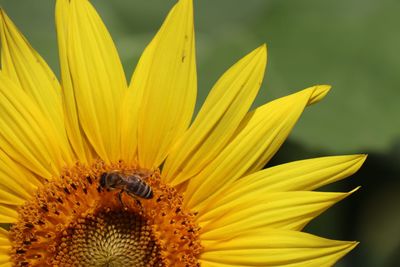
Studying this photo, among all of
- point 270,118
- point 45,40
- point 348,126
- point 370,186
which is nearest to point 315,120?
point 348,126

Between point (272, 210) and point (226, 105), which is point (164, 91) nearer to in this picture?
point (226, 105)

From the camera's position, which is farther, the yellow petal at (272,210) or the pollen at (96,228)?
the pollen at (96,228)

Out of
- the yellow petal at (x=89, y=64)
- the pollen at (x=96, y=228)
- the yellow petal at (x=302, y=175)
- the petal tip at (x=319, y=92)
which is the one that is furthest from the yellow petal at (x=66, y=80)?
the petal tip at (x=319, y=92)

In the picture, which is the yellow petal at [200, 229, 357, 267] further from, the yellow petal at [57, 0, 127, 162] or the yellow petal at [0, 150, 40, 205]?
the yellow petal at [0, 150, 40, 205]

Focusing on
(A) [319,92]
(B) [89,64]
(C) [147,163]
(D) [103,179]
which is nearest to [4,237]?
(D) [103,179]

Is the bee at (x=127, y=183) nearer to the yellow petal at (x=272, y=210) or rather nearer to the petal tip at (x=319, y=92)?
the yellow petal at (x=272, y=210)

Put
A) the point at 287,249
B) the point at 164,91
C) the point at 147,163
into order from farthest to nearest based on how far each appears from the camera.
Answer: the point at 147,163 < the point at 164,91 < the point at 287,249
